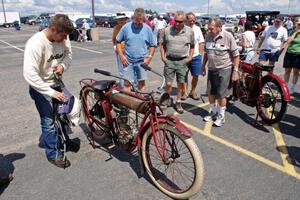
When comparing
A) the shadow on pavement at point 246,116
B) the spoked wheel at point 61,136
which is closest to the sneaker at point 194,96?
the shadow on pavement at point 246,116

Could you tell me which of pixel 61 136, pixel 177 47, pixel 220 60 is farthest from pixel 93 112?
pixel 220 60

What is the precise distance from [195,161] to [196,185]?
0.87 ft

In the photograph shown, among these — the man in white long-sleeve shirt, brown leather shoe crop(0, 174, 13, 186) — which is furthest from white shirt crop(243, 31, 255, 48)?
brown leather shoe crop(0, 174, 13, 186)

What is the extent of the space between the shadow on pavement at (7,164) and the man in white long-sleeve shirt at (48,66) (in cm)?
45

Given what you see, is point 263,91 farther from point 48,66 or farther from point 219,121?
point 48,66

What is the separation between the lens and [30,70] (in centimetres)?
276

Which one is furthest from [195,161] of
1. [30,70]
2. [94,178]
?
[30,70]

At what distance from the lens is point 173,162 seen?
2975 mm

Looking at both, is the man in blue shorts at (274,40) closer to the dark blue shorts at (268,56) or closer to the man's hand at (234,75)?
the dark blue shorts at (268,56)

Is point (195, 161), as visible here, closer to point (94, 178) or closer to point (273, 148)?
point (94, 178)

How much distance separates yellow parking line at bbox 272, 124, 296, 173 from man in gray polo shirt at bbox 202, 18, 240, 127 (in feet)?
2.90

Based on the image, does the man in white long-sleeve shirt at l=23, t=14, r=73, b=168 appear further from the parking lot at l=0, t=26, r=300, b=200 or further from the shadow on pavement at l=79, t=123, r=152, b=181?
the shadow on pavement at l=79, t=123, r=152, b=181

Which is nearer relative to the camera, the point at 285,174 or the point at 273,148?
the point at 285,174

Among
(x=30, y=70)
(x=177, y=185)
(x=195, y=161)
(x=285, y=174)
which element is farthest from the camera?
(x=285, y=174)
